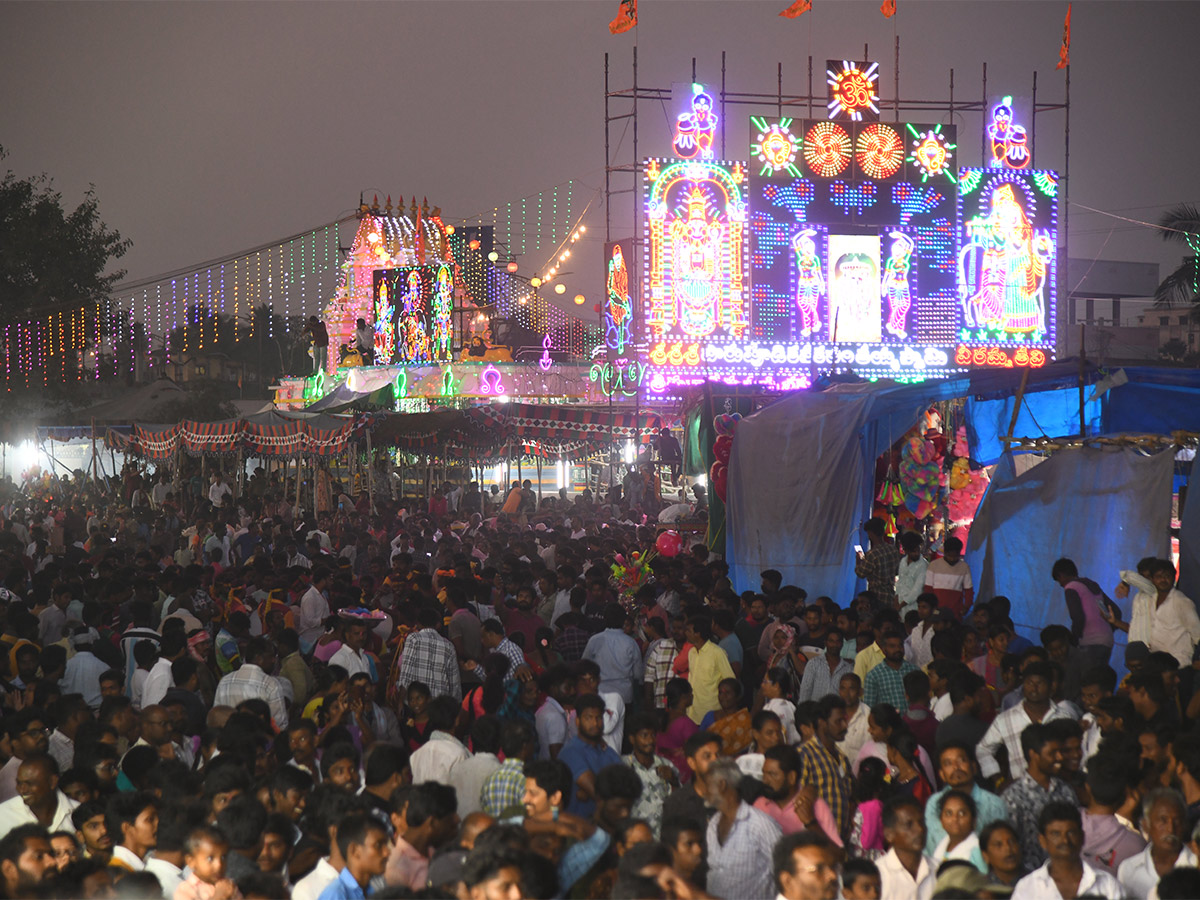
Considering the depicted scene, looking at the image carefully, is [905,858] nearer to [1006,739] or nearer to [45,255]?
[1006,739]

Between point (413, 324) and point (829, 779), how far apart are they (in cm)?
3003

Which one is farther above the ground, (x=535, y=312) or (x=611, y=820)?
(x=535, y=312)

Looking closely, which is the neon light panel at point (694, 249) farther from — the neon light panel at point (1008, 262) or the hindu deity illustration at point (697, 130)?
the neon light panel at point (1008, 262)

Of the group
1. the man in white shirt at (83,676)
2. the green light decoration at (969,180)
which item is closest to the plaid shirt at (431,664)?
the man in white shirt at (83,676)

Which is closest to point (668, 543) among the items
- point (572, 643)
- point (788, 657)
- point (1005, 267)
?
point (572, 643)

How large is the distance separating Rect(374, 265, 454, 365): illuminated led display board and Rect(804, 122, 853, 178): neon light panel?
11.8 meters

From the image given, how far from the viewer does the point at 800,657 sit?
7.96 m

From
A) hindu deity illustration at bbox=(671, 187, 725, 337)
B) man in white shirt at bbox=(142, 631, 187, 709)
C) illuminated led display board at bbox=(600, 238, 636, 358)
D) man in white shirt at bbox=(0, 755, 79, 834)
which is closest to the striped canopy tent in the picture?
illuminated led display board at bbox=(600, 238, 636, 358)

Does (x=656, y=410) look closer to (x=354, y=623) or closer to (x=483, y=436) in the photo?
(x=483, y=436)

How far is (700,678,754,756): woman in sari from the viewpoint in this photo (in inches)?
253

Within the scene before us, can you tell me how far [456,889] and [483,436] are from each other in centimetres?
1701

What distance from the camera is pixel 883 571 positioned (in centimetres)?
1043

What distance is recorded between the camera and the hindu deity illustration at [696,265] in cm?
2633

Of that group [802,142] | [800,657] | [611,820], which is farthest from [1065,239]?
[611,820]
